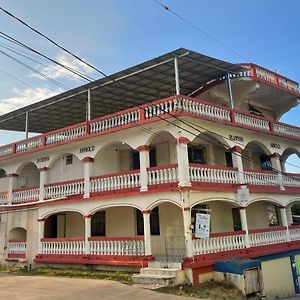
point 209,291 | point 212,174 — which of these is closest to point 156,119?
point 212,174

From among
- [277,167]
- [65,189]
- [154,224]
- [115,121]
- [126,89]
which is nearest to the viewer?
[115,121]

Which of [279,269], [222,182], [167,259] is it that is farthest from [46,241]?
[279,269]

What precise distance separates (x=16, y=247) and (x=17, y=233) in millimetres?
1565

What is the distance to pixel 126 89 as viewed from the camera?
17891 mm

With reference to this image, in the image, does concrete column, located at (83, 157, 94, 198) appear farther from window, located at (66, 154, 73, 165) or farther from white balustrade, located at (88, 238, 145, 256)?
window, located at (66, 154, 73, 165)

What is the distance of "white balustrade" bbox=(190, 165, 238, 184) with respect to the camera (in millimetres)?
13816

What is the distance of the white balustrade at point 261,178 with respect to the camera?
16.2 m

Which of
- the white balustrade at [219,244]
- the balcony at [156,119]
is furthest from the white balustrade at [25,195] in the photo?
the white balustrade at [219,244]

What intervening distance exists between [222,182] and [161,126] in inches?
144

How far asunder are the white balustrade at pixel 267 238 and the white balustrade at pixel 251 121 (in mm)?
5185

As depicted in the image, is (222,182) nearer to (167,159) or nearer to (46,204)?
(167,159)

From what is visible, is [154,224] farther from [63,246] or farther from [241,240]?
[63,246]

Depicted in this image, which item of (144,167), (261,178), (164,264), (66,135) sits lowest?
(164,264)

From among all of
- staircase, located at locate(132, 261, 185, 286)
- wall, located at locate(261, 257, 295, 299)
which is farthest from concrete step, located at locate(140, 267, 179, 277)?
wall, located at locate(261, 257, 295, 299)
